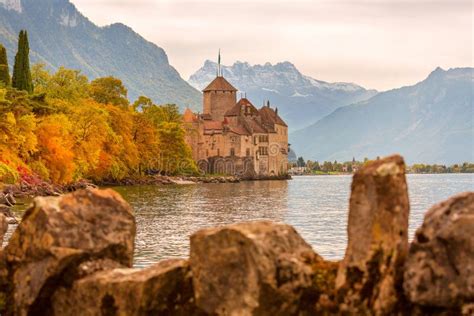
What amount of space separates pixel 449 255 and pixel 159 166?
11562 cm

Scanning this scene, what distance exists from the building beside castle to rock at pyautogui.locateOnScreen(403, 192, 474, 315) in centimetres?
14606

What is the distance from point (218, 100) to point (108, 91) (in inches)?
3051

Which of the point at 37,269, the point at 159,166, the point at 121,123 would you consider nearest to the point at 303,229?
the point at 37,269

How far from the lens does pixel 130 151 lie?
10188 centimetres

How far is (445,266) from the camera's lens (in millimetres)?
9828

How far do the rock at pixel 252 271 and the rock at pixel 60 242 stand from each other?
1.47m

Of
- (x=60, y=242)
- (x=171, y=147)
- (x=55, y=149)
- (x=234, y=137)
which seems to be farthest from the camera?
(x=234, y=137)

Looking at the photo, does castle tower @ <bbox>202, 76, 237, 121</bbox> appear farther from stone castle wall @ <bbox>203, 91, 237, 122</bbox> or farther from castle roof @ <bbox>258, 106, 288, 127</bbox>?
castle roof @ <bbox>258, 106, 288, 127</bbox>

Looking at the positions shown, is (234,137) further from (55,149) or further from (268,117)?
(55,149)

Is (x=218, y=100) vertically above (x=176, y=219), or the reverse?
(x=218, y=100)

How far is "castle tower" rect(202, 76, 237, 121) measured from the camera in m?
184

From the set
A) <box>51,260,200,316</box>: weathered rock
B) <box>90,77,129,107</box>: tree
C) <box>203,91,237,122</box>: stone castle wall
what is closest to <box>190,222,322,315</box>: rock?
<box>51,260,200,316</box>: weathered rock

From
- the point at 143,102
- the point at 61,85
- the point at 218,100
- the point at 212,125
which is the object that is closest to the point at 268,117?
the point at 218,100

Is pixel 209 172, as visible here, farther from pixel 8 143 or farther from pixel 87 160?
pixel 8 143
